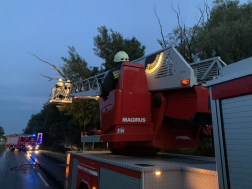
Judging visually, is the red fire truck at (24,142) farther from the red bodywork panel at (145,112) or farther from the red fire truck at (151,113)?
the red bodywork panel at (145,112)

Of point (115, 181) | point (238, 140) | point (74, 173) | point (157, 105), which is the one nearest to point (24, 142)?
point (74, 173)

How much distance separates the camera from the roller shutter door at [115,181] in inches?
106

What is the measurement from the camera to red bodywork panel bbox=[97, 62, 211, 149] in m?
3.97

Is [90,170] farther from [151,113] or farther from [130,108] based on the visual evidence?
[151,113]

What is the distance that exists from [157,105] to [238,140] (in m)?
2.58

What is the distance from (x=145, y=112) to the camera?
4.23 meters

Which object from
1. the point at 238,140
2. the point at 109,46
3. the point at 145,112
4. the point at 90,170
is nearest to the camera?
the point at 238,140

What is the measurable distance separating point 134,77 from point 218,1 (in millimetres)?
15491

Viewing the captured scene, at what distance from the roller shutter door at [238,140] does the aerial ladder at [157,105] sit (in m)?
1.97

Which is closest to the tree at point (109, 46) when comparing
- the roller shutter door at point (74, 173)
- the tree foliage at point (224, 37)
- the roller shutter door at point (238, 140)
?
the tree foliage at point (224, 37)

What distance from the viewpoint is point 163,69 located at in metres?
4.32

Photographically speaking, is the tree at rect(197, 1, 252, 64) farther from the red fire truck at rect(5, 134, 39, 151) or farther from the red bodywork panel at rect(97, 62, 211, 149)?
the red fire truck at rect(5, 134, 39, 151)

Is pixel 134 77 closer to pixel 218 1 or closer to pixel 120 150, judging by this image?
pixel 120 150

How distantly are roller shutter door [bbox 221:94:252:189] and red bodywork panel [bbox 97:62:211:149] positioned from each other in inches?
77.8
